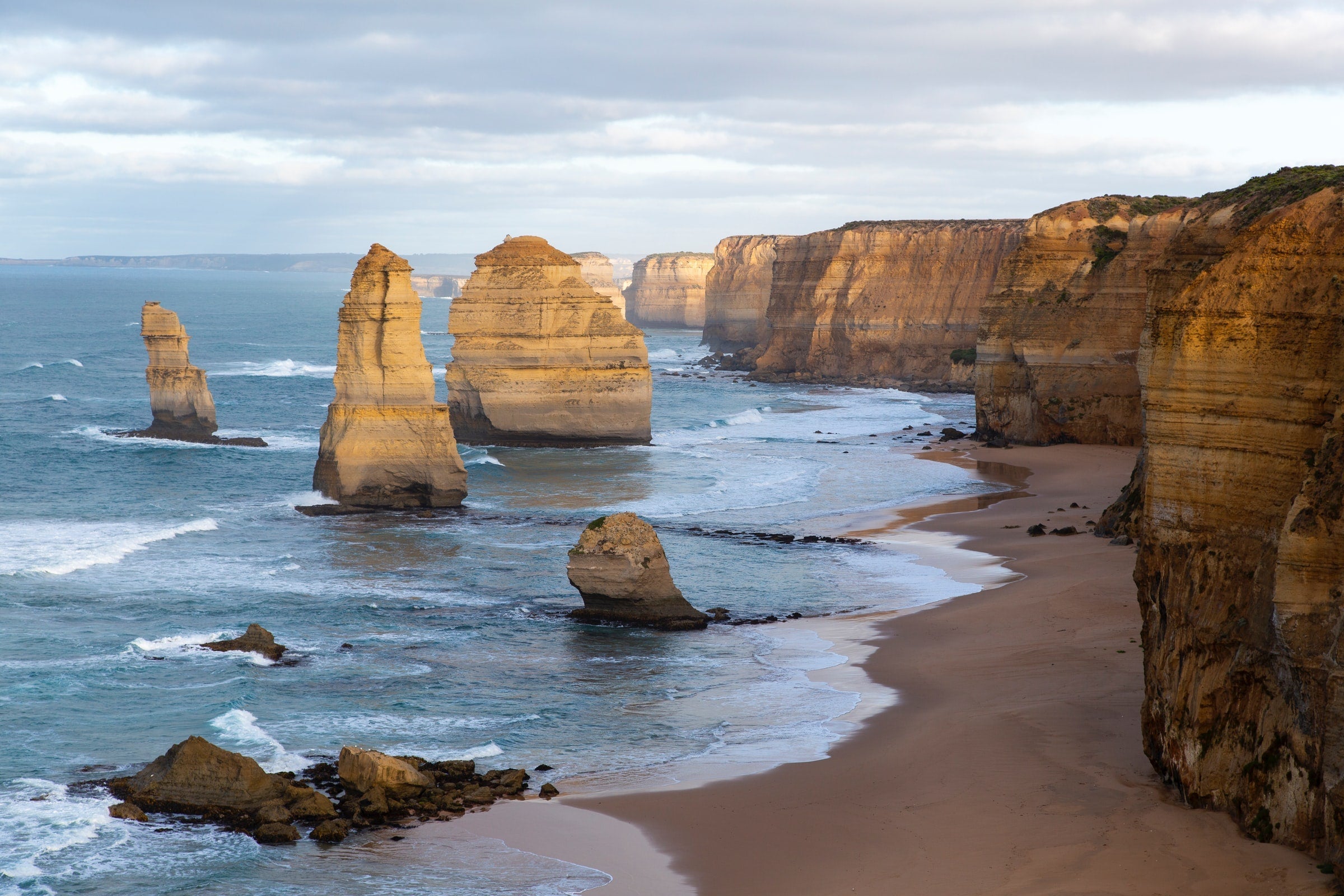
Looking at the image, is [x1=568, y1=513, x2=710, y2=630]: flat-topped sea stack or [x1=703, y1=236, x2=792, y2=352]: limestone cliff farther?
[x1=703, y1=236, x2=792, y2=352]: limestone cliff

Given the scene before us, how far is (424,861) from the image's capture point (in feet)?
44.2

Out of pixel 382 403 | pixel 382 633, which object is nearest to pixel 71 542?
pixel 382 403

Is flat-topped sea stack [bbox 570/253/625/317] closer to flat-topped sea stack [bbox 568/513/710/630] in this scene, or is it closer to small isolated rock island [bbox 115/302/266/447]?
small isolated rock island [bbox 115/302/266/447]

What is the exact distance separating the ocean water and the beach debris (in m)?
0.29

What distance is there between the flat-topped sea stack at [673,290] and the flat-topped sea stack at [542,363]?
113637mm

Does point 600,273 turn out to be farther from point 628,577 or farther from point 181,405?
point 628,577

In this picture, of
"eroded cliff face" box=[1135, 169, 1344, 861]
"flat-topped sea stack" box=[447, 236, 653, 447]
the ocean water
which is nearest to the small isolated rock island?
the ocean water

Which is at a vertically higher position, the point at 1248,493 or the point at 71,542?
the point at 1248,493

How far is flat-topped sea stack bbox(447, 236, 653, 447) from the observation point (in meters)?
50.8

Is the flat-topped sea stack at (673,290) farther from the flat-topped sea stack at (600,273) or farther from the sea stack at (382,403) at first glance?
the sea stack at (382,403)

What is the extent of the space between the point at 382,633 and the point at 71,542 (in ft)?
40.8

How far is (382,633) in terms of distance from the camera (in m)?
23.1

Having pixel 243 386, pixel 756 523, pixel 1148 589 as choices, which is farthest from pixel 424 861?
pixel 243 386

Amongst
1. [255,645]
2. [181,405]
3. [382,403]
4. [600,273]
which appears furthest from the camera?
[600,273]
